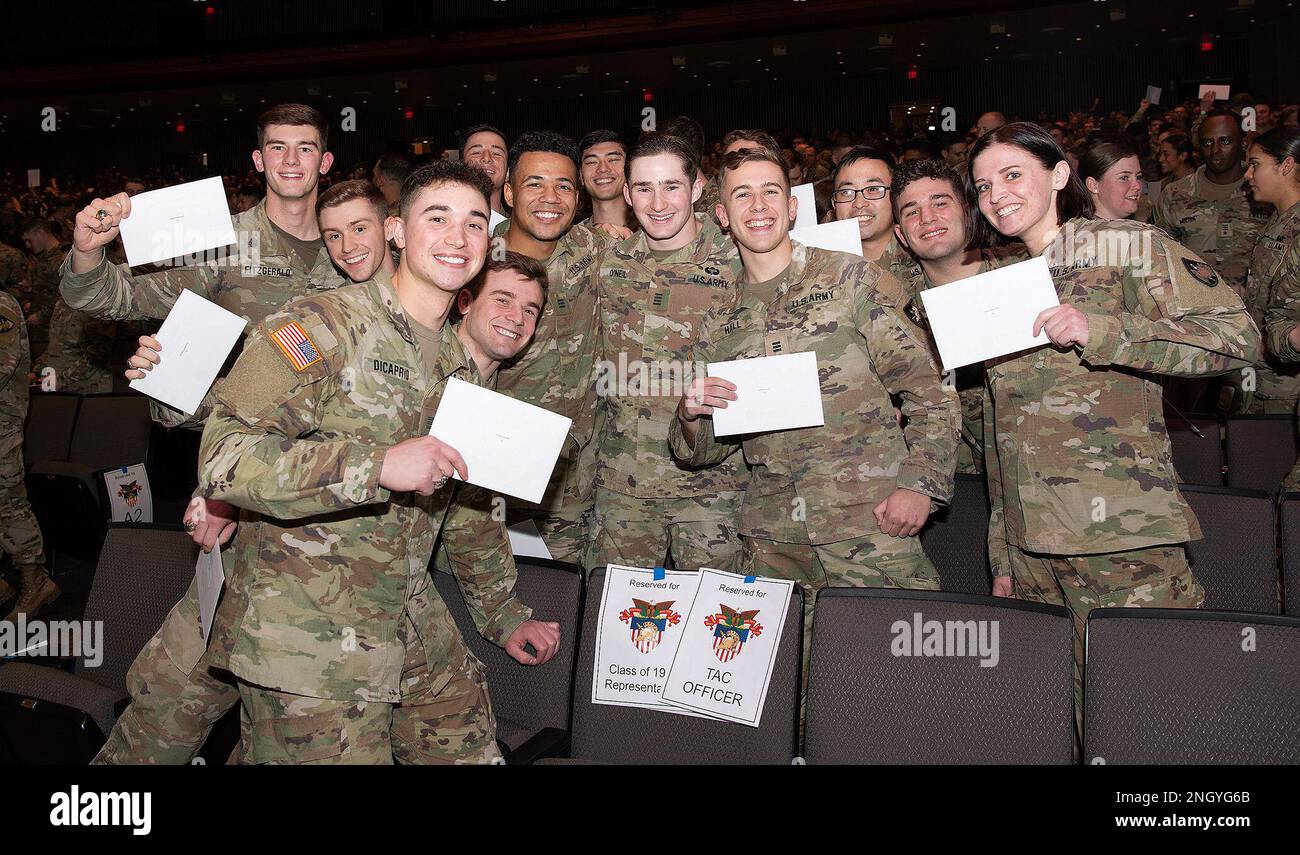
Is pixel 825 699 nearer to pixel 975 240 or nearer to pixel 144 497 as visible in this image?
pixel 975 240

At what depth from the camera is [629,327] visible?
2.87 meters

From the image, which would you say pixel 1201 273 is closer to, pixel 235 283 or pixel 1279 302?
pixel 1279 302

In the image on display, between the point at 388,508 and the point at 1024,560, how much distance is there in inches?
60.3

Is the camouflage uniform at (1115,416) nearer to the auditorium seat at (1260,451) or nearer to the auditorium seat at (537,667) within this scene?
the auditorium seat at (537,667)

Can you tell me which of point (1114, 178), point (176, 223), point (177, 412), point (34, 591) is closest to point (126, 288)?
point (176, 223)

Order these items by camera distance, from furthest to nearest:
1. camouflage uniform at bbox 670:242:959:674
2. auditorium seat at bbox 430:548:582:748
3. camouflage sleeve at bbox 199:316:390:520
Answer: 1. camouflage uniform at bbox 670:242:959:674
2. auditorium seat at bbox 430:548:582:748
3. camouflage sleeve at bbox 199:316:390:520

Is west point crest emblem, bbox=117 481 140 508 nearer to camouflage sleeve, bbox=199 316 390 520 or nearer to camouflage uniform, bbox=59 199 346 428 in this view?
camouflage uniform, bbox=59 199 346 428

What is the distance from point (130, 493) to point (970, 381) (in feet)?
12.0

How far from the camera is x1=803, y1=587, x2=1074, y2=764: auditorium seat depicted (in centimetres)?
182

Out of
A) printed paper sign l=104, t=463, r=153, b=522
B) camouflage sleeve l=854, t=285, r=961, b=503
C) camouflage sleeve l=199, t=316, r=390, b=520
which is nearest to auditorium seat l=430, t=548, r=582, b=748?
camouflage sleeve l=199, t=316, r=390, b=520

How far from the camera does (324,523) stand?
1.76m

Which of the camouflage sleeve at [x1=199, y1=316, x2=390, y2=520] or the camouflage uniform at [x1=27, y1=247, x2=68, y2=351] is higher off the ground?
the camouflage uniform at [x1=27, y1=247, x2=68, y2=351]

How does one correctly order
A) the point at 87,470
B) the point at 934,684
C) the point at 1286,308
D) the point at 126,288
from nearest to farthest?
the point at 934,684, the point at 126,288, the point at 1286,308, the point at 87,470

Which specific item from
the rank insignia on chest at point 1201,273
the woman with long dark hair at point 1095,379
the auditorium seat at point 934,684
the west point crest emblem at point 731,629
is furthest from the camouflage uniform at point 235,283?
the rank insignia on chest at point 1201,273
